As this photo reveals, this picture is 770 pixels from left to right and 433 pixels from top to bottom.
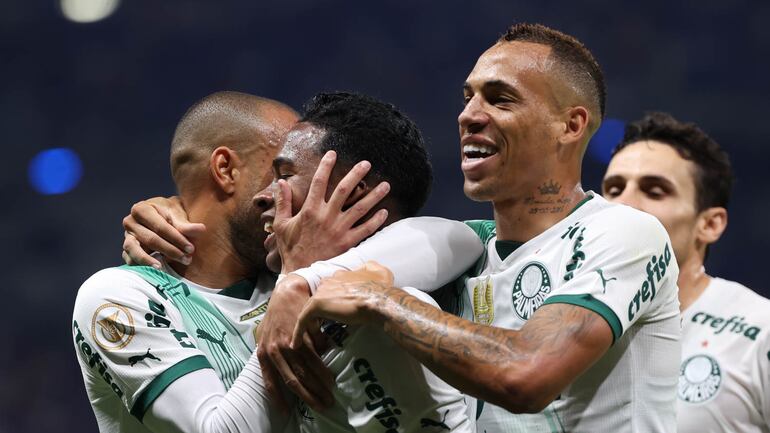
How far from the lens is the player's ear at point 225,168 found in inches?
118

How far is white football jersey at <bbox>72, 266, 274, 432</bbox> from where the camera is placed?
7.96ft

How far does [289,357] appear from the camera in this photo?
86.2 inches

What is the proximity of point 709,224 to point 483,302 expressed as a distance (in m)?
2.34

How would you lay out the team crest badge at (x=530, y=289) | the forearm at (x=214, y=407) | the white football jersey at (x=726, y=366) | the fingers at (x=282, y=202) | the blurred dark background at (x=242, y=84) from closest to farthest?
the forearm at (x=214, y=407)
the team crest badge at (x=530, y=289)
the fingers at (x=282, y=202)
the white football jersey at (x=726, y=366)
the blurred dark background at (x=242, y=84)

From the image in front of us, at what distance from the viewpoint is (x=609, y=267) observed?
7.18 feet

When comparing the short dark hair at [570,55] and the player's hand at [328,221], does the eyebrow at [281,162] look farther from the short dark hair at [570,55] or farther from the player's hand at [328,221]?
A: the short dark hair at [570,55]

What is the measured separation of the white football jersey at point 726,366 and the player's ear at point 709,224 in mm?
270

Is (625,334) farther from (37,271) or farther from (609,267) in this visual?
(37,271)

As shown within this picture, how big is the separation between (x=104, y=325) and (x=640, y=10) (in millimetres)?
5515

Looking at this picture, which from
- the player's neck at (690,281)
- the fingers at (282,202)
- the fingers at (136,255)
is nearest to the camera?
the fingers at (282,202)

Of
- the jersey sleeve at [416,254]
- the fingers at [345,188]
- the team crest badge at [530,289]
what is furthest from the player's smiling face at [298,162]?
the team crest badge at [530,289]

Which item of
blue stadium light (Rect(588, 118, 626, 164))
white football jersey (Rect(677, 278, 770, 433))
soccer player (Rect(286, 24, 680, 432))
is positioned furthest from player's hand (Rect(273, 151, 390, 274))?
blue stadium light (Rect(588, 118, 626, 164))

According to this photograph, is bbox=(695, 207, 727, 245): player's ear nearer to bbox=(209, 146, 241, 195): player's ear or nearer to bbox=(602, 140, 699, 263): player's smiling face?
bbox=(602, 140, 699, 263): player's smiling face

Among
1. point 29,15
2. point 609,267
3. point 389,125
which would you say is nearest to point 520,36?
point 389,125
